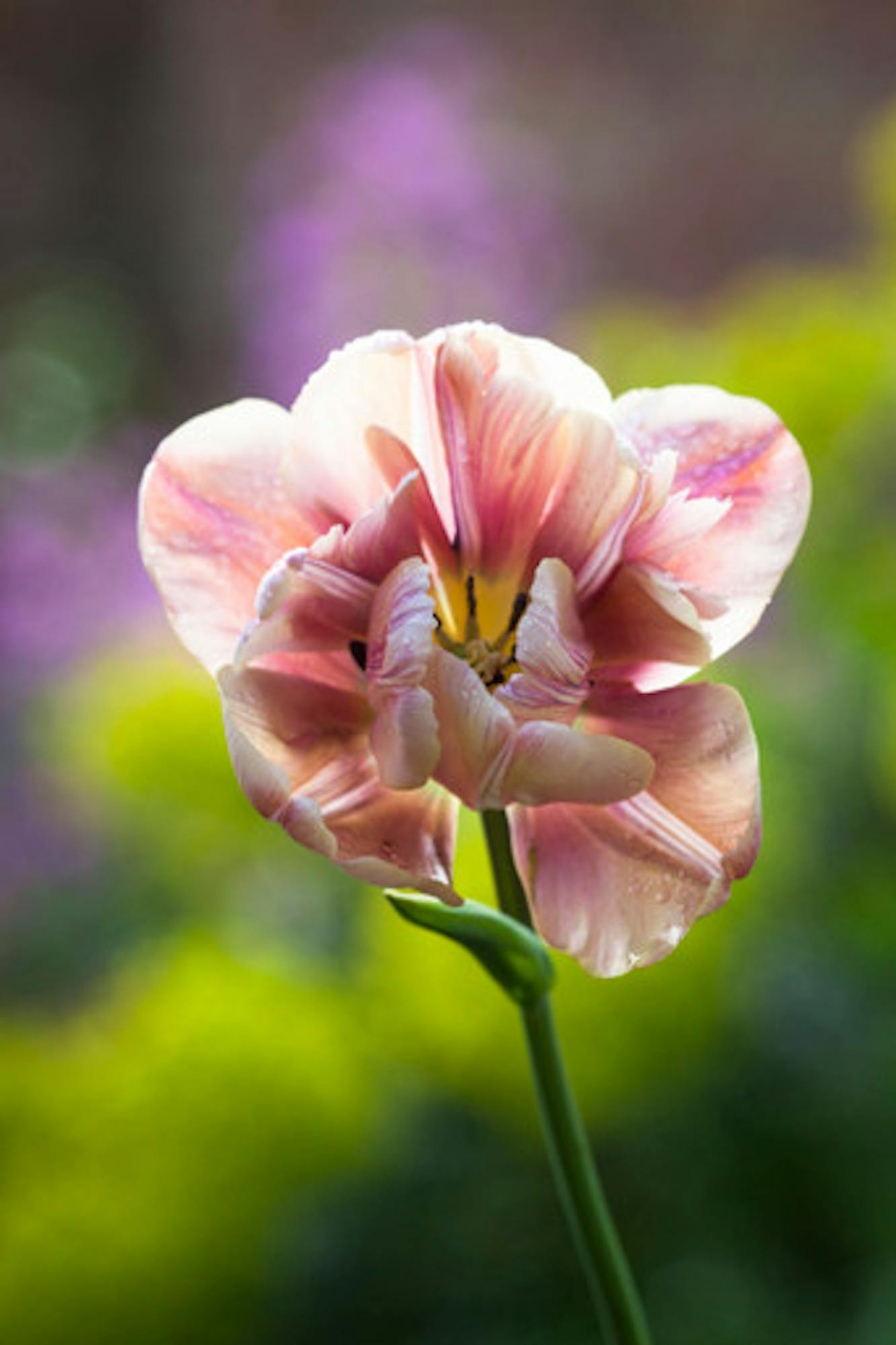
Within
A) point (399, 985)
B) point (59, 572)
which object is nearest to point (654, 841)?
point (399, 985)

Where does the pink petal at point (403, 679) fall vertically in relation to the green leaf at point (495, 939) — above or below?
above

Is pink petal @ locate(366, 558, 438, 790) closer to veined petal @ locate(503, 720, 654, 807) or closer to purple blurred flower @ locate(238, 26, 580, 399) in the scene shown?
veined petal @ locate(503, 720, 654, 807)

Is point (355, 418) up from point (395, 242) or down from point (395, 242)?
up

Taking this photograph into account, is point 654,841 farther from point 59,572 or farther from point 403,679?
point 59,572

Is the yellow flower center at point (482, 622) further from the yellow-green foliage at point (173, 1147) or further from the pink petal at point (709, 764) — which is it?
the yellow-green foliage at point (173, 1147)

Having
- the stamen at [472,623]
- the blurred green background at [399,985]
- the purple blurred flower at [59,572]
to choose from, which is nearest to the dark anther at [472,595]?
the stamen at [472,623]

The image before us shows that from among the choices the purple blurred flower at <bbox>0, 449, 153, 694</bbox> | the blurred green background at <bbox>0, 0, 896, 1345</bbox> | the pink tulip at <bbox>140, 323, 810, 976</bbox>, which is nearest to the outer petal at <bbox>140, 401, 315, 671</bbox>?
the pink tulip at <bbox>140, 323, 810, 976</bbox>

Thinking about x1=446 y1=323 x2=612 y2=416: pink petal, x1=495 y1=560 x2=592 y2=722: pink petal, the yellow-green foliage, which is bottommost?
the yellow-green foliage
